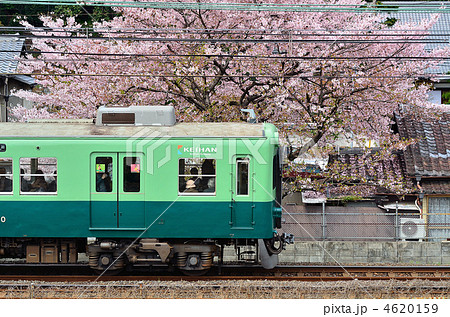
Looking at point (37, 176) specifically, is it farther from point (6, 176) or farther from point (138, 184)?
point (138, 184)

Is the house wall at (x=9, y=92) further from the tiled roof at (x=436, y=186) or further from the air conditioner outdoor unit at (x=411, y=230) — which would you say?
the tiled roof at (x=436, y=186)

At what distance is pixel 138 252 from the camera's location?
36.4 ft

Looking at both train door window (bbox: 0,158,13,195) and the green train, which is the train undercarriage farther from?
train door window (bbox: 0,158,13,195)

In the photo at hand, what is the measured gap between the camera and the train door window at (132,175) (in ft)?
34.8

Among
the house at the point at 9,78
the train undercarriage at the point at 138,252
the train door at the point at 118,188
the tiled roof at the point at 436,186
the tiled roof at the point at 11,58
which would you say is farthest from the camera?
the house at the point at 9,78

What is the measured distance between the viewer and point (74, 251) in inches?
447

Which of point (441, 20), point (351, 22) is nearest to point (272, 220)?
point (351, 22)

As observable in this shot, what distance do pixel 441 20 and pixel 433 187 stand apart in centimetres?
1801

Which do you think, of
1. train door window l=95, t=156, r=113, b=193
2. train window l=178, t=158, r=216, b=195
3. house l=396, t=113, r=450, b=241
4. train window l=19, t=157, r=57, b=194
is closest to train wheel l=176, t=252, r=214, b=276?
train window l=178, t=158, r=216, b=195

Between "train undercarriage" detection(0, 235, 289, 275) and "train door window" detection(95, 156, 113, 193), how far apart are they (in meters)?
1.17

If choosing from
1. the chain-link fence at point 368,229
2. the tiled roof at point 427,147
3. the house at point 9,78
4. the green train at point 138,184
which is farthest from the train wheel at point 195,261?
the house at point 9,78

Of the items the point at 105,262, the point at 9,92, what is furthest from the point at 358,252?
the point at 9,92

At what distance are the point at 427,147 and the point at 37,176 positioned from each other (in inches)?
543

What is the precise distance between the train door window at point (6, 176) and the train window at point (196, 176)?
3.51 m
